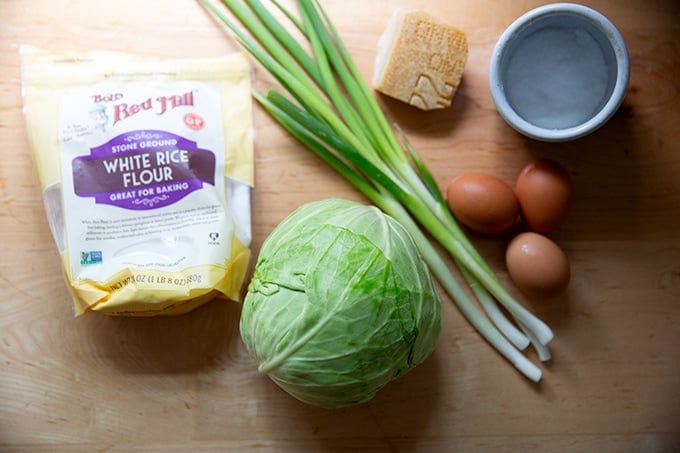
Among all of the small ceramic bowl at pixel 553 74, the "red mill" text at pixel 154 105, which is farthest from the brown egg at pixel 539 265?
the "red mill" text at pixel 154 105

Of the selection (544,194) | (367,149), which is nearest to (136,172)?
(367,149)

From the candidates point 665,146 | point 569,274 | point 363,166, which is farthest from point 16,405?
point 665,146

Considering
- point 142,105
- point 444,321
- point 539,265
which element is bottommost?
point 444,321

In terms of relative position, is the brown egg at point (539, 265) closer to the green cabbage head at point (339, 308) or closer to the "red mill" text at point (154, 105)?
the green cabbage head at point (339, 308)

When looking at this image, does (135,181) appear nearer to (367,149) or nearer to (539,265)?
(367,149)

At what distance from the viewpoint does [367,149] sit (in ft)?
3.26

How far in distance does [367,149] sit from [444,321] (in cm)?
30

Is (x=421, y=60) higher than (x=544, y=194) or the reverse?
higher

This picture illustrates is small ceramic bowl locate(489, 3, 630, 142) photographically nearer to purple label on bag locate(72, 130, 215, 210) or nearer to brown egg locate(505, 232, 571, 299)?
brown egg locate(505, 232, 571, 299)

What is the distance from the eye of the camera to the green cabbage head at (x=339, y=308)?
0.77 meters

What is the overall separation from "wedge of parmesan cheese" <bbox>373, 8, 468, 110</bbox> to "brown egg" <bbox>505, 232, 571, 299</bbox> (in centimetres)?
26

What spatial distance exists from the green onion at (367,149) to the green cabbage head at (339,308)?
0.15 metres

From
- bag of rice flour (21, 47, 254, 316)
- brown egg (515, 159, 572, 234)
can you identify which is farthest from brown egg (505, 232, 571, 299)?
bag of rice flour (21, 47, 254, 316)

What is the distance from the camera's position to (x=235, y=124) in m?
1.00
